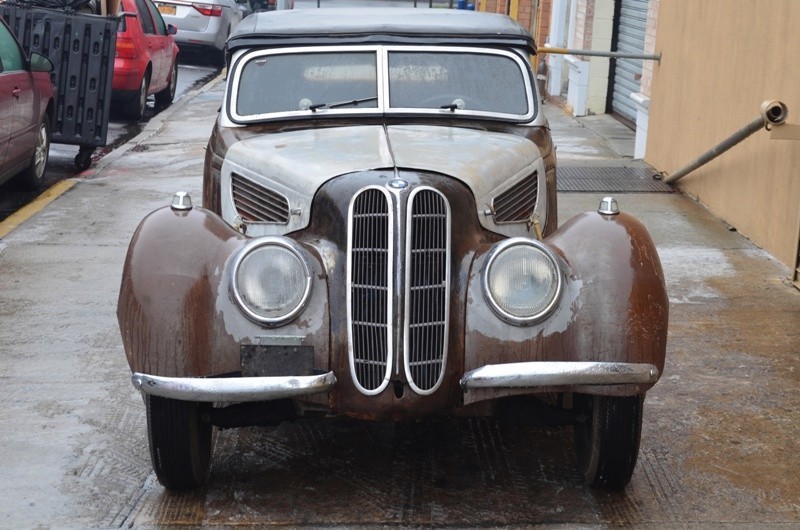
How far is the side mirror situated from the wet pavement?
10.6 feet

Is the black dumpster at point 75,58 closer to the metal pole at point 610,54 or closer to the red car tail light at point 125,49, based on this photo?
the red car tail light at point 125,49

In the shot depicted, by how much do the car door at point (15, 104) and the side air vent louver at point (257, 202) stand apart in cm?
493

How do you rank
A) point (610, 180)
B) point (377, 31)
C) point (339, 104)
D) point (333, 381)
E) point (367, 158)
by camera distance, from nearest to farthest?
point (333, 381) < point (367, 158) < point (339, 104) < point (377, 31) < point (610, 180)

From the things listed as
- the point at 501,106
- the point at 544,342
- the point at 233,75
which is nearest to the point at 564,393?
the point at 544,342

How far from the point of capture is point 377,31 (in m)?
6.55

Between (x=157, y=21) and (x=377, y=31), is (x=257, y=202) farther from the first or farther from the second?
(x=157, y=21)

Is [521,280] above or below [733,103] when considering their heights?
below

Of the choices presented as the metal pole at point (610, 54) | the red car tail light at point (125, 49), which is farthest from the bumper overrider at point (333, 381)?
A: the red car tail light at point (125, 49)

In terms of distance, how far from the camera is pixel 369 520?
190 inches

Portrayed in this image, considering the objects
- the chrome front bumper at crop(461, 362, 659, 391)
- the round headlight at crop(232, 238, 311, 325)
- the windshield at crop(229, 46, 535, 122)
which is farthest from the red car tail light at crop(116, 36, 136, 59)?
the chrome front bumper at crop(461, 362, 659, 391)

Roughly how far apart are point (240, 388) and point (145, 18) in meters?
13.1

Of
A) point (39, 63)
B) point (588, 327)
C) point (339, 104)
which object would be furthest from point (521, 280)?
point (39, 63)

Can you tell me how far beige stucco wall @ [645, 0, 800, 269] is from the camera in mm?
8969

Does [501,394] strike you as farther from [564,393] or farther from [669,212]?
[669,212]
